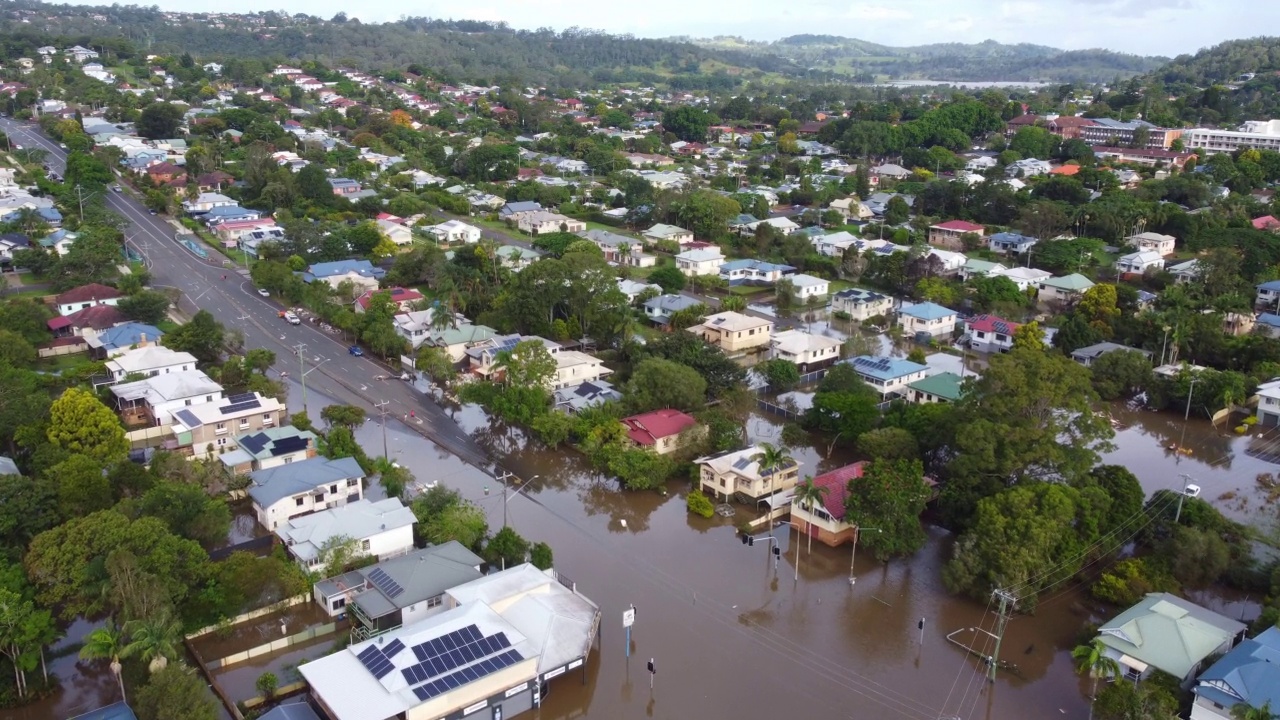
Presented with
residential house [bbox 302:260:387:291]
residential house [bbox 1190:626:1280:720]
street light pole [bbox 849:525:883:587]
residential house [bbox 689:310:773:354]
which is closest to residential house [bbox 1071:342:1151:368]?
residential house [bbox 689:310:773:354]

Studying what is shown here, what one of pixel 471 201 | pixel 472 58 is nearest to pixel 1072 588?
pixel 471 201

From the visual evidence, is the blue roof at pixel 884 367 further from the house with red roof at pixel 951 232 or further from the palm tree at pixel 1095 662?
Result: the house with red roof at pixel 951 232

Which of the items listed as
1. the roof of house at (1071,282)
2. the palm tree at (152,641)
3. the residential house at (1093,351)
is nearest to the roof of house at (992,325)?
the residential house at (1093,351)

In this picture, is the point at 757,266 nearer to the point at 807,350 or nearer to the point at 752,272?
the point at 752,272

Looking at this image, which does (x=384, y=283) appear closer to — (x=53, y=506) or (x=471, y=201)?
(x=471, y=201)

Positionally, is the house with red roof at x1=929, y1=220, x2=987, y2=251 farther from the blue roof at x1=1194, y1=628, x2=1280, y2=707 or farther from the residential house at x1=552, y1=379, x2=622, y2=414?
the blue roof at x1=1194, y1=628, x2=1280, y2=707

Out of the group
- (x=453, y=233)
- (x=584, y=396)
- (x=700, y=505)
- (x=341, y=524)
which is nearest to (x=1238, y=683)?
(x=700, y=505)
